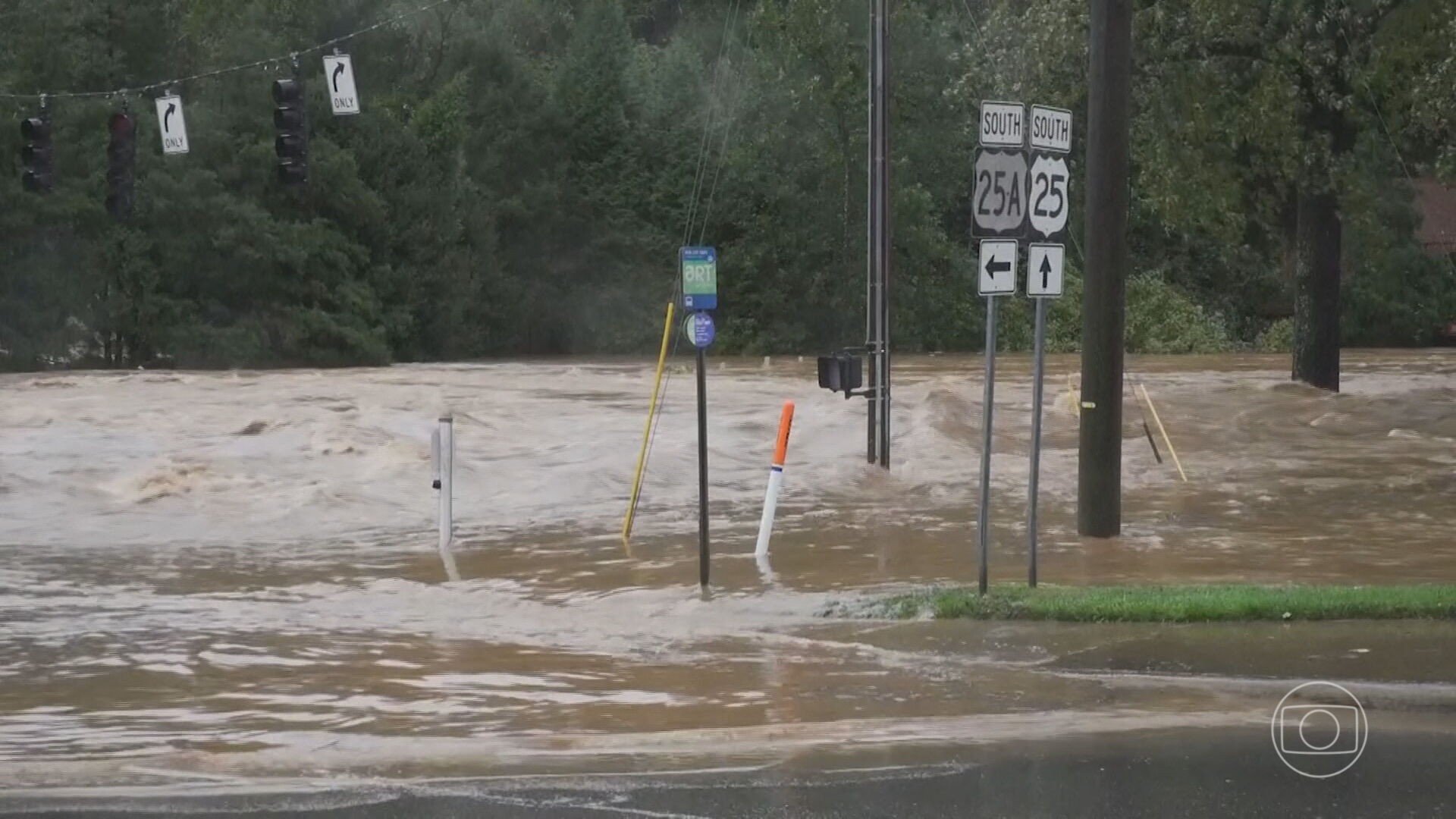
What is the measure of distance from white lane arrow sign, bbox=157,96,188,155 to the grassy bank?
76.7 ft

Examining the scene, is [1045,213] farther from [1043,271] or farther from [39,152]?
[39,152]

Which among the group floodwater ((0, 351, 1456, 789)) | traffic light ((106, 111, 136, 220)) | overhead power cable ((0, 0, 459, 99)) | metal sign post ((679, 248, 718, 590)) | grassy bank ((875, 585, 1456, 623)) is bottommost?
floodwater ((0, 351, 1456, 789))

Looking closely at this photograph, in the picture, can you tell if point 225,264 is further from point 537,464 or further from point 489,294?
point 537,464

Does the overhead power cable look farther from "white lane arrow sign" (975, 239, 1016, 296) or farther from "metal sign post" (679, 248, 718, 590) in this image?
"white lane arrow sign" (975, 239, 1016, 296)

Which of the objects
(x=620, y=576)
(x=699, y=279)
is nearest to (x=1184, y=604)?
(x=699, y=279)

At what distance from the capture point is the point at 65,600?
14242 millimetres

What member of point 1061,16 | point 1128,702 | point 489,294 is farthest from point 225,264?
point 1128,702

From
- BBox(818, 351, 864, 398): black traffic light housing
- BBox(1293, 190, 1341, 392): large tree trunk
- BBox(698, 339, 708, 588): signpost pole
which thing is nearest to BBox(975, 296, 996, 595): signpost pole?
BBox(698, 339, 708, 588): signpost pole

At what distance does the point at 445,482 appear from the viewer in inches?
639

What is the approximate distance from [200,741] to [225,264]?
43.3 metres

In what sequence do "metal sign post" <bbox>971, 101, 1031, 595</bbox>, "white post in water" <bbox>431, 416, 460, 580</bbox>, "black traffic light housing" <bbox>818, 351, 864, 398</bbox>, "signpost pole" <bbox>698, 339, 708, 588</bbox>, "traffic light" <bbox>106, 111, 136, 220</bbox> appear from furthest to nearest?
"traffic light" <bbox>106, 111, 136, 220</bbox>
"black traffic light housing" <bbox>818, 351, 864, 398</bbox>
"white post in water" <bbox>431, 416, 460, 580</bbox>
"signpost pole" <bbox>698, 339, 708, 588</bbox>
"metal sign post" <bbox>971, 101, 1031, 595</bbox>

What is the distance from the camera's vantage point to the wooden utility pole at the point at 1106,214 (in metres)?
15.4

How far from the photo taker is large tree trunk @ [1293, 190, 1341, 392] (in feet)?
98.8

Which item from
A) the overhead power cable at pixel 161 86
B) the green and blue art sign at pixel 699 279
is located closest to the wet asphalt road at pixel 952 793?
the green and blue art sign at pixel 699 279
